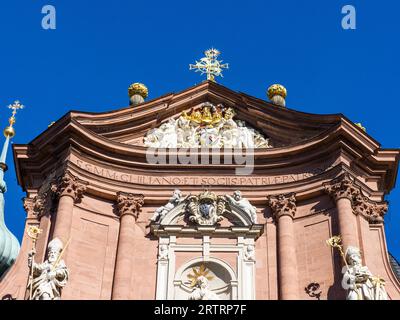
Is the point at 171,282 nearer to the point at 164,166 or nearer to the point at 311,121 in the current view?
the point at 164,166

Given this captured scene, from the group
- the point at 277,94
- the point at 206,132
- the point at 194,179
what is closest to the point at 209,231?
the point at 194,179

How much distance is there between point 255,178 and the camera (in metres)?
23.4

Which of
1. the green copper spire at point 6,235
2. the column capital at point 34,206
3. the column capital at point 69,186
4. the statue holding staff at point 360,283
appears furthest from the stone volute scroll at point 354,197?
the green copper spire at point 6,235

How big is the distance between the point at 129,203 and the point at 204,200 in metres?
1.84

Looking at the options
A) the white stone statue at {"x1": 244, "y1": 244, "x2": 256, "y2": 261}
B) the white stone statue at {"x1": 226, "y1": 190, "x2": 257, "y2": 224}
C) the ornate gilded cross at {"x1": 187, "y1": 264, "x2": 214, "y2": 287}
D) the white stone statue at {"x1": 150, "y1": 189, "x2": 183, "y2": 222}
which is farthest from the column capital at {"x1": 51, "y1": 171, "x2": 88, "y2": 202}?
the white stone statue at {"x1": 244, "y1": 244, "x2": 256, "y2": 261}

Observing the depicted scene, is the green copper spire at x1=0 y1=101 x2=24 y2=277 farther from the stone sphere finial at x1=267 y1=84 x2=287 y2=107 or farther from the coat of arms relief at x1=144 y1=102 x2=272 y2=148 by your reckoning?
the stone sphere finial at x1=267 y1=84 x2=287 y2=107

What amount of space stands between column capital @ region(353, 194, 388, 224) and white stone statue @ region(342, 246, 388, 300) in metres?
2.82

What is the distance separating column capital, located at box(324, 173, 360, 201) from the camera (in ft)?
71.7

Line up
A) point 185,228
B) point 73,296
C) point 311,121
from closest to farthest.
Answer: point 73,296
point 185,228
point 311,121

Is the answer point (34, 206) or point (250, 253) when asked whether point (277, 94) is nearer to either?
point (250, 253)

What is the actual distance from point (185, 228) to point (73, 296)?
10.7 feet
